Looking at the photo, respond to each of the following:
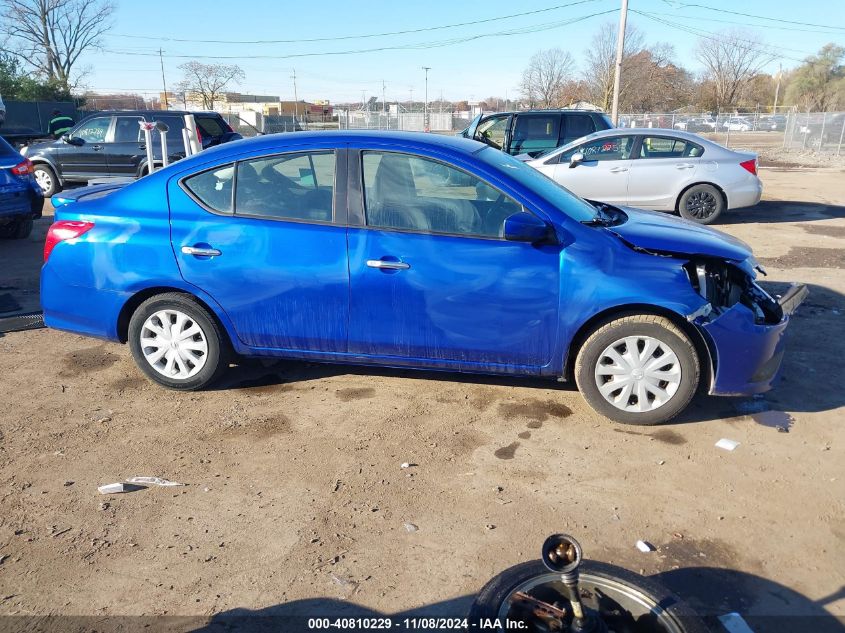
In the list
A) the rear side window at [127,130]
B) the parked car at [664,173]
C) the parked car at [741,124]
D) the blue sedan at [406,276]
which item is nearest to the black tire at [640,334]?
the blue sedan at [406,276]

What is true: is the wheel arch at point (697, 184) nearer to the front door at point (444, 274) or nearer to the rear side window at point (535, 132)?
the rear side window at point (535, 132)

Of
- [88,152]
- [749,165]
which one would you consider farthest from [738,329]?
[88,152]

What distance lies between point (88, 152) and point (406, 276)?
39.9 feet

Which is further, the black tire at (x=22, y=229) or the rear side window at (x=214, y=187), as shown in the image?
the black tire at (x=22, y=229)

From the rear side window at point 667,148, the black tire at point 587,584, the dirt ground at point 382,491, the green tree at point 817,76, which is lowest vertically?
the dirt ground at point 382,491

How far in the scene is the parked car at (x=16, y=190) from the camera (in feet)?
29.9

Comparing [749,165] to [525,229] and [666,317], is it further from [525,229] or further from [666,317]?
[525,229]

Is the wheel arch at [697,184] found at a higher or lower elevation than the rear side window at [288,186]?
lower

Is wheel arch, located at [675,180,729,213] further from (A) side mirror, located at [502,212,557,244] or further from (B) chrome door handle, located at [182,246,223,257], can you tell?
(B) chrome door handle, located at [182,246,223,257]

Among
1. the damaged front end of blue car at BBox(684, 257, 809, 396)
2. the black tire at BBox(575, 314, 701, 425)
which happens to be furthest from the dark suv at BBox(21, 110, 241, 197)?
the damaged front end of blue car at BBox(684, 257, 809, 396)

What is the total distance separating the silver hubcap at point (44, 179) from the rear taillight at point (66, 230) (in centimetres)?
1108

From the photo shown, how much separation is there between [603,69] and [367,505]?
53.9 metres

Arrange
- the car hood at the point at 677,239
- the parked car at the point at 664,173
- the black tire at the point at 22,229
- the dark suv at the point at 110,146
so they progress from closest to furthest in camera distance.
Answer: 1. the car hood at the point at 677,239
2. the black tire at the point at 22,229
3. the parked car at the point at 664,173
4. the dark suv at the point at 110,146

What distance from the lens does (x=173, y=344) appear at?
4582mm
